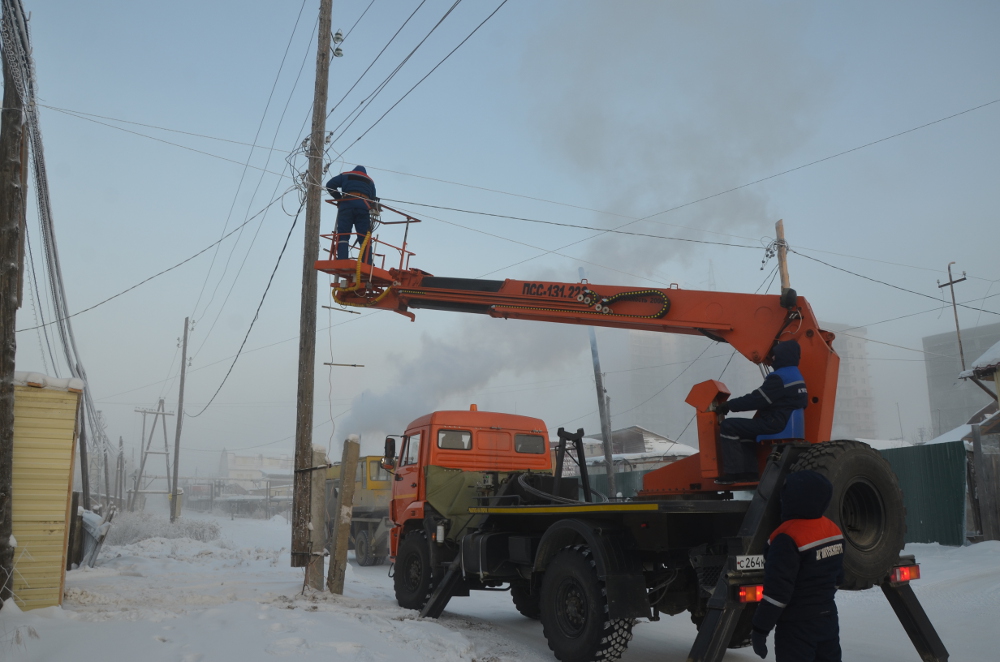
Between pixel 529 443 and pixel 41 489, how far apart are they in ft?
21.6

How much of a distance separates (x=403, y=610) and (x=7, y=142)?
24.0 ft

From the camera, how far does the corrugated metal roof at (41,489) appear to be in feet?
26.1

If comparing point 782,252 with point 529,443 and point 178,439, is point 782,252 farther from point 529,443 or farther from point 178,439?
point 178,439

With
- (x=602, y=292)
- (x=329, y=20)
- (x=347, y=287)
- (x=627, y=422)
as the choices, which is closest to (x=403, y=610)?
(x=347, y=287)

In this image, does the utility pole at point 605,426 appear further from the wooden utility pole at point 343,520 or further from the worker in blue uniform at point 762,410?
the worker in blue uniform at point 762,410

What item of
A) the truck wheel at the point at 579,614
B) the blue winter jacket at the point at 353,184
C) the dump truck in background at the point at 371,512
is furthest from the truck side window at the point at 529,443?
the dump truck in background at the point at 371,512

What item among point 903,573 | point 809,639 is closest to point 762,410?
point 903,573

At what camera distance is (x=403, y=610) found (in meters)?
9.39

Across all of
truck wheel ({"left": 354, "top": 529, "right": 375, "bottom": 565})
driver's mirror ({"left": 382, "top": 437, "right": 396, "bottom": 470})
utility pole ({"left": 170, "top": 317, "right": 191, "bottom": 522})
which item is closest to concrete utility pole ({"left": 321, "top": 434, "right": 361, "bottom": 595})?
driver's mirror ({"left": 382, "top": 437, "right": 396, "bottom": 470})

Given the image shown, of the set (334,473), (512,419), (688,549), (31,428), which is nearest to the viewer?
(688,549)

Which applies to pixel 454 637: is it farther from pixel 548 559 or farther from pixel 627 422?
pixel 627 422

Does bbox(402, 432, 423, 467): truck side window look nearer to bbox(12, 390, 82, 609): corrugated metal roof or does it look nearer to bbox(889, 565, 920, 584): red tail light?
bbox(12, 390, 82, 609): corrugated metal roof

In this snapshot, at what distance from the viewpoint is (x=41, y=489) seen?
8.19 meters

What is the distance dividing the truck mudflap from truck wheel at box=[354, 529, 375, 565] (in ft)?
41.5
